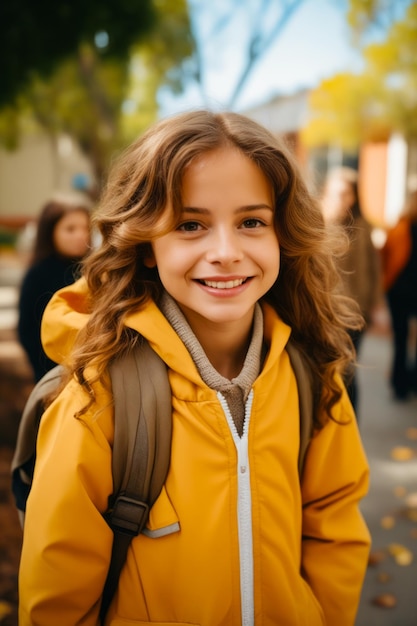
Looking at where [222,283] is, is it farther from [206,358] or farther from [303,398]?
[303,398]

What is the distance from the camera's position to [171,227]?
1.34 metres

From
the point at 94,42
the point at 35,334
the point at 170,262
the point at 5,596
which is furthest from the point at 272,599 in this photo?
the point at 94,42

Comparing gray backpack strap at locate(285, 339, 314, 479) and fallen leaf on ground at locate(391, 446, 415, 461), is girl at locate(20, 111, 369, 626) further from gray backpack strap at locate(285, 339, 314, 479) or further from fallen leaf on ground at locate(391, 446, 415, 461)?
fallen leaf on ground at locate(391, 446, 415, 461)

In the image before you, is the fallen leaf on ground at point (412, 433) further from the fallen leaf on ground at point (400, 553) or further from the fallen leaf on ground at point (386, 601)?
the fallen leaf on ground at point (386, 601)

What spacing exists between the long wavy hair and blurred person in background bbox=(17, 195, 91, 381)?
1815mm

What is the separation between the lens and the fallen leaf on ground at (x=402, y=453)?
163 inches

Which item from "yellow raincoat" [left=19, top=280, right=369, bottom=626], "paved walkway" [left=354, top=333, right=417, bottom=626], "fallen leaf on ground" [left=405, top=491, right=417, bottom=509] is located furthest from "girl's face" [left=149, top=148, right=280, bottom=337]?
"fallen leaf on ground" [left=405, top=491, right=417, bottom=509]

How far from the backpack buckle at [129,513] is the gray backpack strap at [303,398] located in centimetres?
49

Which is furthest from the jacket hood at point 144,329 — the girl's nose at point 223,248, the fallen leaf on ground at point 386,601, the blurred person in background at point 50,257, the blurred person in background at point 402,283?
the blurred person in background at point 402,283

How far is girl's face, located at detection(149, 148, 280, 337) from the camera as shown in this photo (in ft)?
4.35

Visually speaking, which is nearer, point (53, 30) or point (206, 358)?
point (206, 358)

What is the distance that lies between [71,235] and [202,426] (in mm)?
2537

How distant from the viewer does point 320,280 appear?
5.60 feet

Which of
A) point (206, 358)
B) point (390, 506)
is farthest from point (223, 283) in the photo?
point (390, 506)
